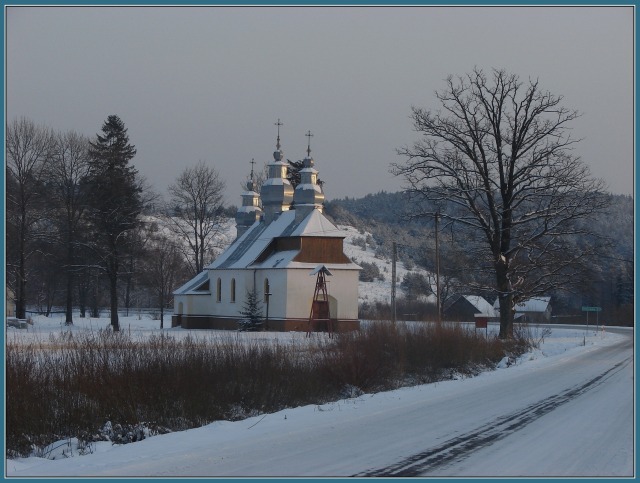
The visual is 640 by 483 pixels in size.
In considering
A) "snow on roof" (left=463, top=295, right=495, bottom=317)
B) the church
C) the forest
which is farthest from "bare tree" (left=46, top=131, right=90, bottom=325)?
"snow on roof" (left=463, top=295, right=495, bottom=317)

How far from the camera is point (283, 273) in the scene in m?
57.4

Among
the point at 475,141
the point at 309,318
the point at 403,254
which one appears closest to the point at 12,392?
the point at 475,141

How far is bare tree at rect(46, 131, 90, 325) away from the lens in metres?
59.6

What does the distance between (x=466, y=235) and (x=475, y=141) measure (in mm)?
5382

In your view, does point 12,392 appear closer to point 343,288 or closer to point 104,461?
point 104,461

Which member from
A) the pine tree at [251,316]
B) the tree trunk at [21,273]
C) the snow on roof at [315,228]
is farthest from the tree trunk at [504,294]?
the tree trunk at [21,273]

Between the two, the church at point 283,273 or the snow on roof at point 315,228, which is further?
the snow on roof at point 315,228

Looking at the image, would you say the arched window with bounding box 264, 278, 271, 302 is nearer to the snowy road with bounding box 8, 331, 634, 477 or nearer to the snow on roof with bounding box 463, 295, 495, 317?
the snowy road with bounding box 8, 331, 634, 477

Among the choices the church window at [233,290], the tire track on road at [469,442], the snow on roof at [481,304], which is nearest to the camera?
the tire track on road at [469,442]

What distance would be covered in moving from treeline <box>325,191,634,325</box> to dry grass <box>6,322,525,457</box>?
7725 mm

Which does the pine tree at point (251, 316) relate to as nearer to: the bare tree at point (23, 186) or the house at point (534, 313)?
the bare tree at point (23, 186)

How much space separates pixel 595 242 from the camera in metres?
39.9

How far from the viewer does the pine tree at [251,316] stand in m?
57.2

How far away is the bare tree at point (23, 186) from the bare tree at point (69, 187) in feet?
7.94
